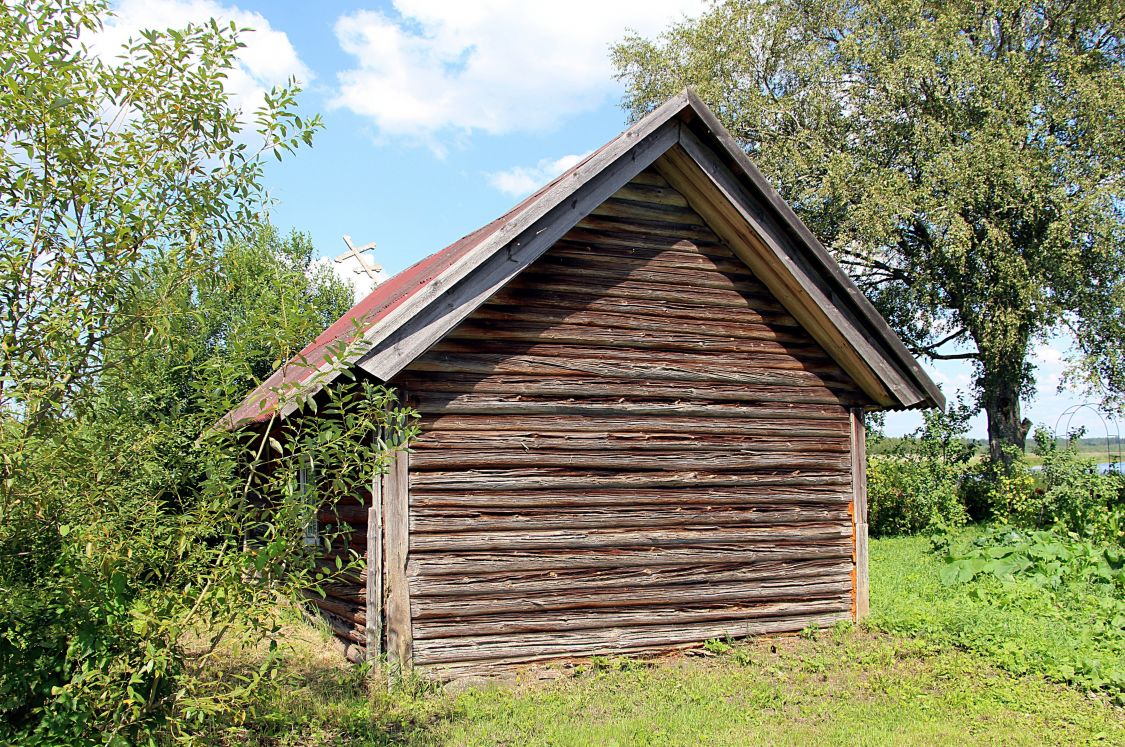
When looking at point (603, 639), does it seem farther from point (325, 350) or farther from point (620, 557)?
point (325, 350)

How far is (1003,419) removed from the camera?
2419 centimetres

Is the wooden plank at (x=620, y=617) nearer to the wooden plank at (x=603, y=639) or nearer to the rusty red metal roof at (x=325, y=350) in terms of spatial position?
the wooden plank at (x=603, y=639)

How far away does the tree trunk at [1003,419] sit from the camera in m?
24.0

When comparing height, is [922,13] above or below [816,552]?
above

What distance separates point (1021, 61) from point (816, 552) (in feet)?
57.3

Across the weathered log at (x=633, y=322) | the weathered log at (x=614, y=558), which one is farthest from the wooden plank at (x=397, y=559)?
the weathered log at (x=633, y=322)

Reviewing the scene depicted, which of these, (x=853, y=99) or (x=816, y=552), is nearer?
(x=816, y=552)

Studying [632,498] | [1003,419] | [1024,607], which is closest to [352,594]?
[632,498]

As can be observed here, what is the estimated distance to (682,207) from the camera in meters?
9.89

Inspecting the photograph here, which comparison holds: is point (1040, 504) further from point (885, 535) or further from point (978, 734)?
point (978, 734)

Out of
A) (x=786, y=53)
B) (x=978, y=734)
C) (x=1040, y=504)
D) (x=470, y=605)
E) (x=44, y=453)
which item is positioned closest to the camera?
(x=44, y=453)

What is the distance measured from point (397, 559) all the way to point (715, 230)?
512 centimetres

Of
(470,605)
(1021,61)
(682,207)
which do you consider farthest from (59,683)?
(1021,61)

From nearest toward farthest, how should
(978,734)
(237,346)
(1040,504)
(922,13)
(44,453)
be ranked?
(44,453), (237,346), (978,734), (1040,504), (922,13)
